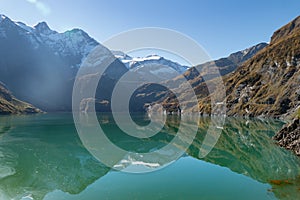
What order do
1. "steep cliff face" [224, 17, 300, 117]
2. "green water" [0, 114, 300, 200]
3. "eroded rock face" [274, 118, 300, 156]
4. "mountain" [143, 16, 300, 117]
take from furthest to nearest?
"steep cliff face" [224, 17, 300, 117] < "mountain" [143, 16, 300, 117] < "eroded rock face" [274, 118, 300, 156] < "green water" [0, 114, 300, 200]

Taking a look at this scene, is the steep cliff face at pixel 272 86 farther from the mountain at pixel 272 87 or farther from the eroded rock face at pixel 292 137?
the eroded rock face at pixel 292 137

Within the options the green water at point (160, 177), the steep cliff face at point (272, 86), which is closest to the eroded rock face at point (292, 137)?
the green water at point (160, 177)

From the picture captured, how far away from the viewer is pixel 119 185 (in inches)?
1144

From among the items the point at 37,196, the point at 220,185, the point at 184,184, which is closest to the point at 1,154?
the point at 37,196

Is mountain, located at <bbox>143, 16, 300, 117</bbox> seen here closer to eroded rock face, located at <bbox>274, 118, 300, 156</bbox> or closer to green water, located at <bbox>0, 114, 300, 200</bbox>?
eroded rock face, located at <bbox>274, 118, 300, 156</bbox>

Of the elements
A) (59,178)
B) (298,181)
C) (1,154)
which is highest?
(1,154)

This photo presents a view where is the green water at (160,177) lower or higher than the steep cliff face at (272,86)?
lower

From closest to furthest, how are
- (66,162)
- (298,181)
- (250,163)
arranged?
(298,181), (250,163), (66,162)

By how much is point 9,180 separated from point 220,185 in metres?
25.0

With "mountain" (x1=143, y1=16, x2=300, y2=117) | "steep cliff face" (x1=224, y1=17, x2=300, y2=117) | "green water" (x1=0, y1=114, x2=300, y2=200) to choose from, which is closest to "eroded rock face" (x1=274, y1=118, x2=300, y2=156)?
"green water" (x1=0, y1=114, x2=300, y2=200)

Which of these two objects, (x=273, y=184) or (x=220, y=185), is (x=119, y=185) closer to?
(x=220, y=185)

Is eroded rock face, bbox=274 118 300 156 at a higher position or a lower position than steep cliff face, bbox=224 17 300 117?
lower

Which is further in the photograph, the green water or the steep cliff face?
the steep cliff face

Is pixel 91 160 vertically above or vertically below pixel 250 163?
above
